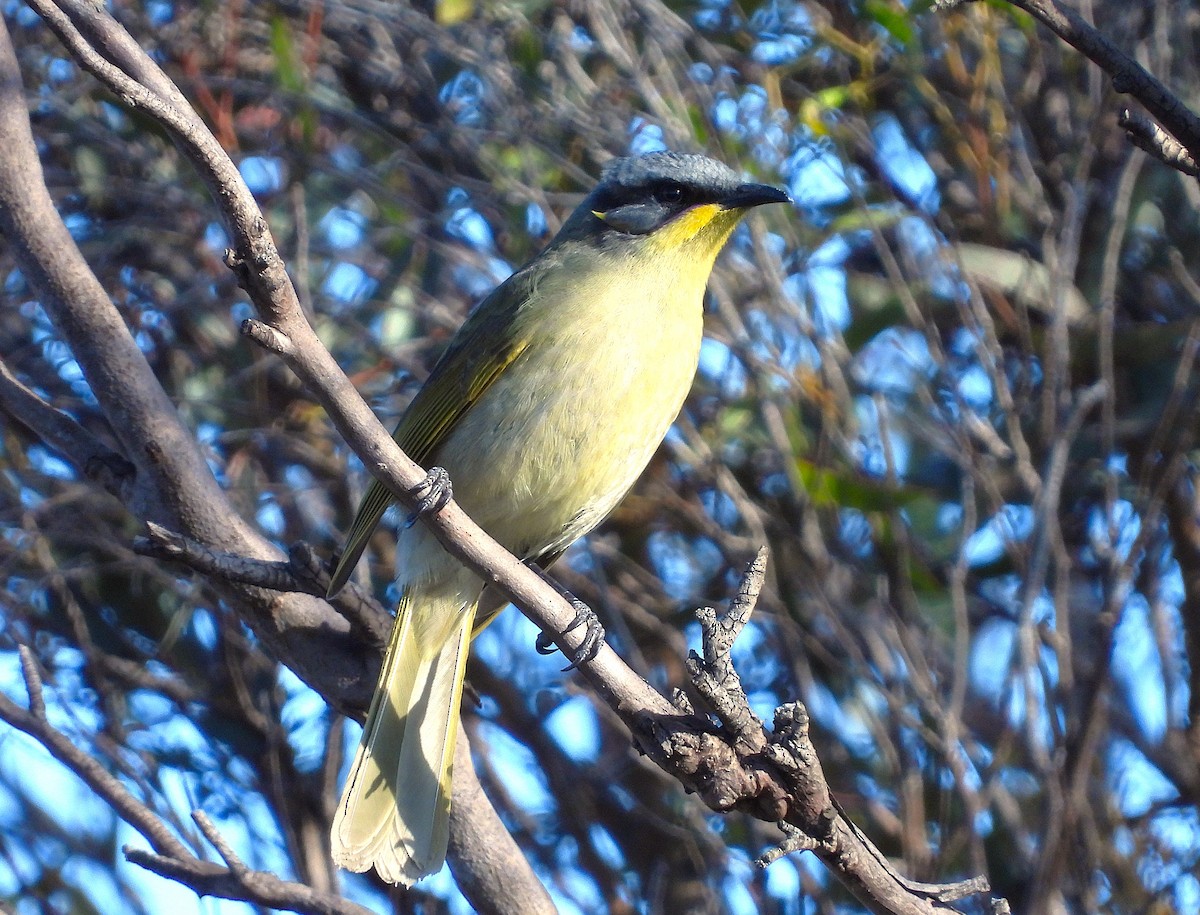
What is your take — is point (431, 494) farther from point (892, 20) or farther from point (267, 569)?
point (892, 20)

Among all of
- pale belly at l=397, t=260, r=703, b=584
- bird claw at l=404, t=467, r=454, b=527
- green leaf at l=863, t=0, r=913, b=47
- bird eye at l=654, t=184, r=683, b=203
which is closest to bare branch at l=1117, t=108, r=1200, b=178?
bird claw at l=404, t=467, r=454, b=527

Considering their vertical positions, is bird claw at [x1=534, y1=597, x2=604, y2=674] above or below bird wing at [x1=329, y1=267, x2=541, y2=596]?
below

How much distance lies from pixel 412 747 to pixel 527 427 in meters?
0.78

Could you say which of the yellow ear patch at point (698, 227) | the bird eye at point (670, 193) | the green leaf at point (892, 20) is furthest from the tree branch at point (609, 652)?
the green leaf at point (892, 20)

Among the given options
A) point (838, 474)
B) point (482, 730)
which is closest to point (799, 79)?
point (838, 474)

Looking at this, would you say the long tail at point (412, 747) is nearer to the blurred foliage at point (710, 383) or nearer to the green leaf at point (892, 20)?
the blurred foliage at point (710, 383)

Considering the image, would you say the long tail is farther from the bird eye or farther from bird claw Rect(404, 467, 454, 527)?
the bird eye

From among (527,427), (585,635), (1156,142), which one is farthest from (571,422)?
(1156,142)

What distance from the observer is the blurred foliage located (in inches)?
153

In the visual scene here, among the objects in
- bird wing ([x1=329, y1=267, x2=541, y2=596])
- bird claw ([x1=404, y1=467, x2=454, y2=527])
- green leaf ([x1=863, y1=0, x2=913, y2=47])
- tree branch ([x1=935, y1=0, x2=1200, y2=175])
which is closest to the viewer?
tree branch ([x1=935, y1=0, x2=1200, y2=175])

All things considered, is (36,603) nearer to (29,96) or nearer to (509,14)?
(29,96)

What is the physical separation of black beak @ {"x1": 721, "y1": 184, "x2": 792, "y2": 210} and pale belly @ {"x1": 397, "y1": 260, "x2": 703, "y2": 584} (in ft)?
0.97

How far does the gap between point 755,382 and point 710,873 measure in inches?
57.0

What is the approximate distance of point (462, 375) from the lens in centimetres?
337
